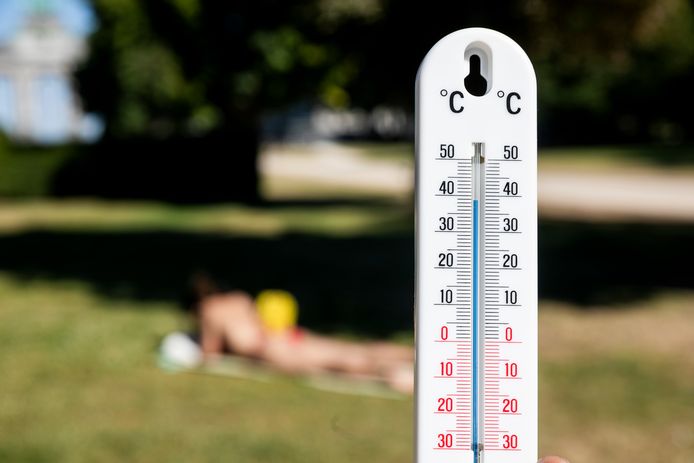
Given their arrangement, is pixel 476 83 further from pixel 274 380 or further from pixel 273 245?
pixel 273 245

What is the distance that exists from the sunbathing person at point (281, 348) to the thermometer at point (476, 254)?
13.1 feet

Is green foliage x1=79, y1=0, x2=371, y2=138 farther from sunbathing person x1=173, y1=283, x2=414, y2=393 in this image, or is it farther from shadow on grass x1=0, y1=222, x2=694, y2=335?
sunbathing person x1=173, y1=283, x2=414, y2=393

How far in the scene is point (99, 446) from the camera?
440 cm

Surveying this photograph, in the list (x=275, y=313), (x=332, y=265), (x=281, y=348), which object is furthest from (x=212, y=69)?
(x=281, y=348)

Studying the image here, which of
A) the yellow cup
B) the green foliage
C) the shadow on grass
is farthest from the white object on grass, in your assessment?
the green foliage

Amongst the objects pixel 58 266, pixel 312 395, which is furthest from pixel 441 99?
pixel 58 266

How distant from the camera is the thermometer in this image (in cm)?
140

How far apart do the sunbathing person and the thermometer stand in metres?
4.00

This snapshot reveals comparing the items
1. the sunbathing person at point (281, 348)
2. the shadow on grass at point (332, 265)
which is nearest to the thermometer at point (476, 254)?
the sunbathing person at point (281, 348)

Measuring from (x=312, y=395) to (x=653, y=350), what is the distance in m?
2.77

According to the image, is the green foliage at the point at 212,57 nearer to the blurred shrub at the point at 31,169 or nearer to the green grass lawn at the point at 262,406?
the blurred shrub at the point at 31,169

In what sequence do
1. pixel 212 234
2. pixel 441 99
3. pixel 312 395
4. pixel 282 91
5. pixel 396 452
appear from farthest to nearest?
pixel 282 91, pixel 212 234, pixel 312 395, pixel 396 452, pixel 441 99

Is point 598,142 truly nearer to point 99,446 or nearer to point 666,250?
point 666,250

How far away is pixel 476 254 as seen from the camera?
1.46 metres
